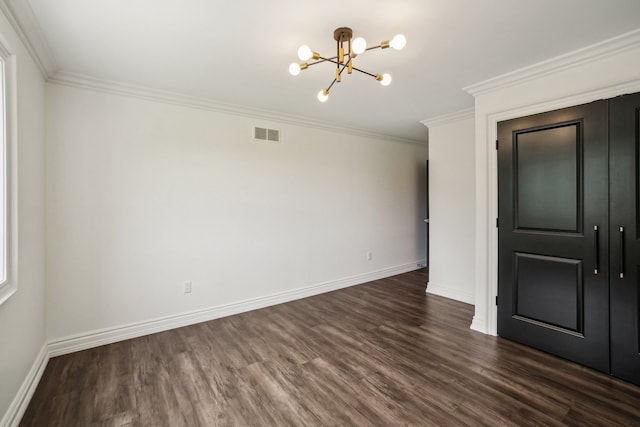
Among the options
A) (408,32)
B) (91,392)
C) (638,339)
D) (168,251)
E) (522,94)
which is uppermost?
(408,32)

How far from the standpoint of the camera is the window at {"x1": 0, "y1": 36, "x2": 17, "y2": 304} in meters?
1.73

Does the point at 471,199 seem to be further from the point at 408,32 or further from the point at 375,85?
the point at 408,32

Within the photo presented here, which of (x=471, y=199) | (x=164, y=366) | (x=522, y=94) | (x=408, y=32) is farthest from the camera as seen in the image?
(x=471, y=199)

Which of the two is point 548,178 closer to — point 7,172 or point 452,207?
point 452,207

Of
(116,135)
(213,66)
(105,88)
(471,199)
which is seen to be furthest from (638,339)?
(105,88)

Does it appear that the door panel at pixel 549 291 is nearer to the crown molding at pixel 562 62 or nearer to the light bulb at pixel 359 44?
the crown molding at pixel 562 62

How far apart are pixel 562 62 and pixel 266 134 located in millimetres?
3110

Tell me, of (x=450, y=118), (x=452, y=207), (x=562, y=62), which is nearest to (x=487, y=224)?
(x=452, y=207)

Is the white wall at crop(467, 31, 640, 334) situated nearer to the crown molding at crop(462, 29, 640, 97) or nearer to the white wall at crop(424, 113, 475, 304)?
the crown molding at crop(462, 29, 640, 97)

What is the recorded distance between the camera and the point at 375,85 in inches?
118

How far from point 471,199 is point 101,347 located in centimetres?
462

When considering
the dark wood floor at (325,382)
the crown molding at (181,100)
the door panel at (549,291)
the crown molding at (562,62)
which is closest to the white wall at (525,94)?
the crown molding at (562,62)

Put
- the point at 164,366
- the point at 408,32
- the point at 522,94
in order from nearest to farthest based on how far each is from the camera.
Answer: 1. the point at 408,32
2. the point at 164,366
3. the point at 522,94

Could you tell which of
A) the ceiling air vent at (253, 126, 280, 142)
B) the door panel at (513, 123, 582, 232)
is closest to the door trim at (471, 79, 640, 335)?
the door panel at (513, 123, 582, 232)
